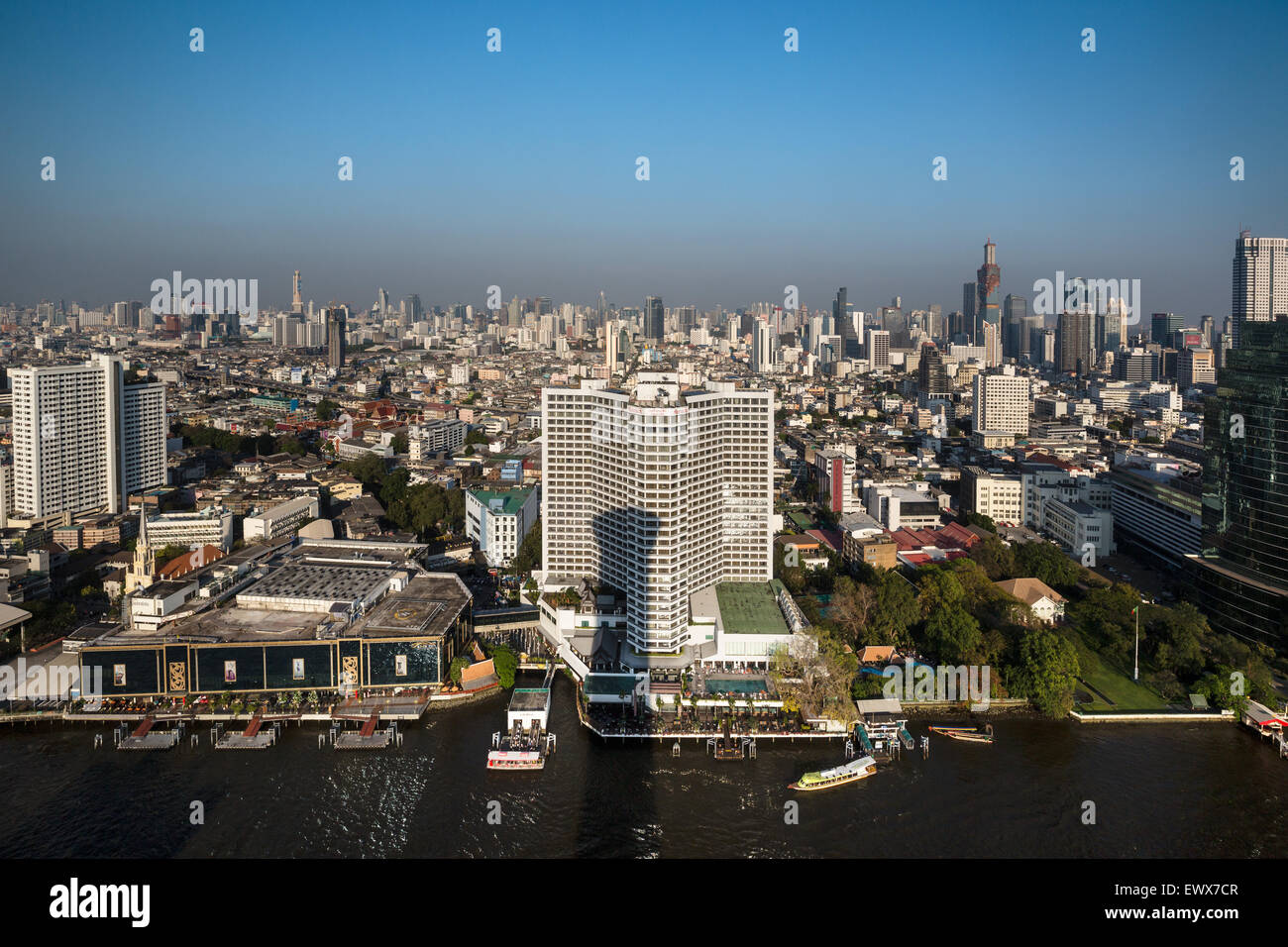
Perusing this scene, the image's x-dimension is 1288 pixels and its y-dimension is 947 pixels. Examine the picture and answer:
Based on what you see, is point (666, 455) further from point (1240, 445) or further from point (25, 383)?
point (25, 383)

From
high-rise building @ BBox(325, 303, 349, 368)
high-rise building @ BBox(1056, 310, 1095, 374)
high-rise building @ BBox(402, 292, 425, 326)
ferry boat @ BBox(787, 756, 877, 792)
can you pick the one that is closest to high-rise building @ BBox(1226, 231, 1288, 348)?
high-rise building @ BBox(1056, 310, 1095, 374)

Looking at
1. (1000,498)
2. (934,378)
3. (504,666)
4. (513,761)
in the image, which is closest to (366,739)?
(513,761)

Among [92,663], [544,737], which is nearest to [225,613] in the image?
[92,663]

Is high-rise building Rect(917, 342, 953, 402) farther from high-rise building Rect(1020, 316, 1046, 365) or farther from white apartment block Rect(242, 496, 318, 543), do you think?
white apartment block Rect(242, 496, 318, 543)

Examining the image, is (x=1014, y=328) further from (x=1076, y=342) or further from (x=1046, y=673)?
(x=1046, y=673)

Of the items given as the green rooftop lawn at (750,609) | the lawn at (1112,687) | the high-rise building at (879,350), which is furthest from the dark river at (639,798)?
the high-rise building at (879,350)
